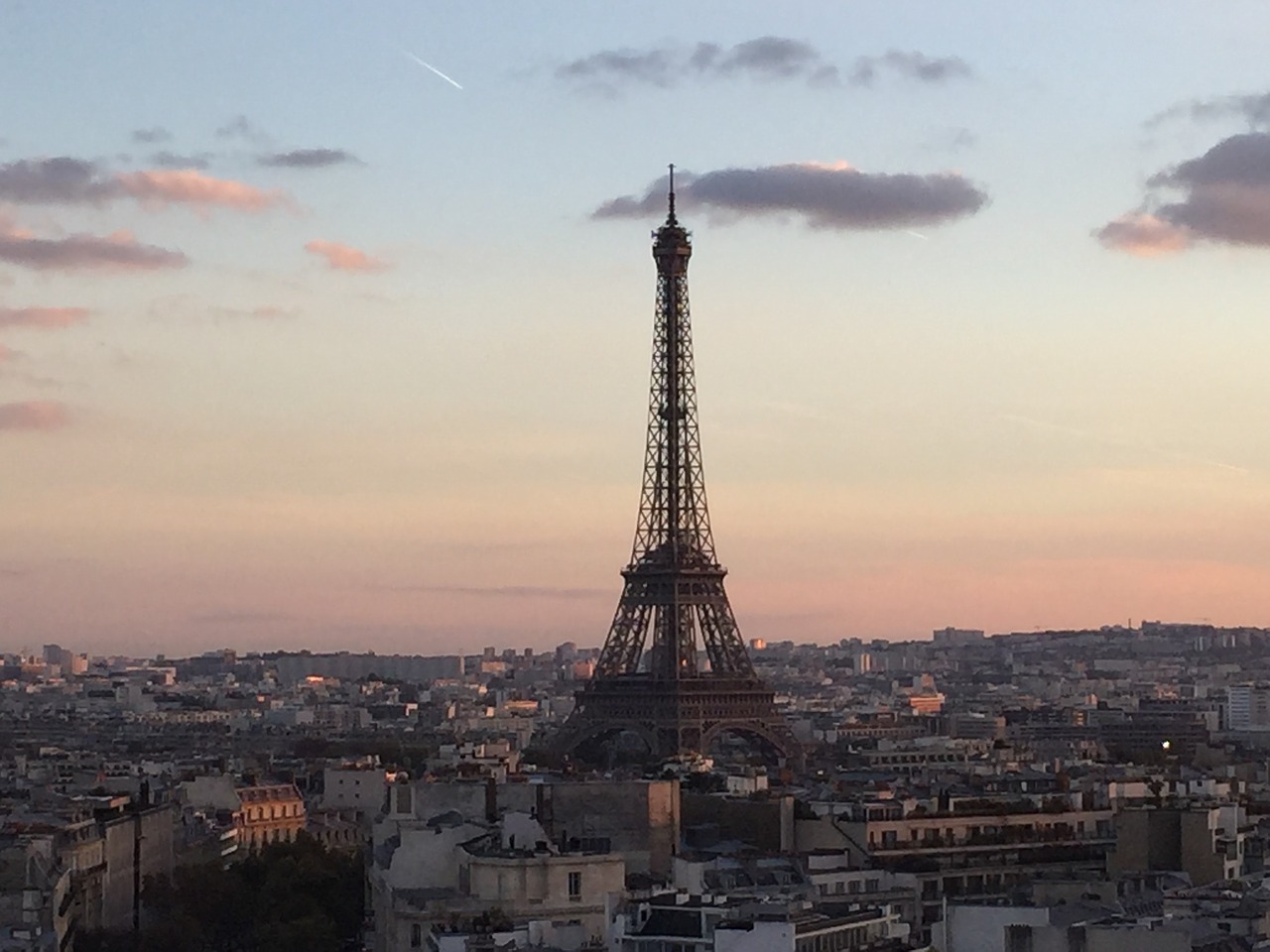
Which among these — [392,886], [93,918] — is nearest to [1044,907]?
[392,886]

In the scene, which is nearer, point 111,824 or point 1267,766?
point 111,824

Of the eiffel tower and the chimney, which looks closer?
the chimney

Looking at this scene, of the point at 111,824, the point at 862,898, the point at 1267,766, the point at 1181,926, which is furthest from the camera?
the point at 1267,766

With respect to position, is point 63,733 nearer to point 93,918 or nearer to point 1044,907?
point 93,918

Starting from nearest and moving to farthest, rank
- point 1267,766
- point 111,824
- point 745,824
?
point 745,824 → point 111,824 → point 1267,766

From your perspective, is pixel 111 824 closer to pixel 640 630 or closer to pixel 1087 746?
pixel 640 630

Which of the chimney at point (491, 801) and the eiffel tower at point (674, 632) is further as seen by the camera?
the eiffel tower at point (674, 632)

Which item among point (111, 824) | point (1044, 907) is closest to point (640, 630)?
point (111, 824)

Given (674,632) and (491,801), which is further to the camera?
(674,632)

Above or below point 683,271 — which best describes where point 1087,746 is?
below

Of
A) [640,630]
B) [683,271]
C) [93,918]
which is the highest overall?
[683,271]
